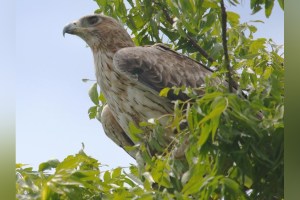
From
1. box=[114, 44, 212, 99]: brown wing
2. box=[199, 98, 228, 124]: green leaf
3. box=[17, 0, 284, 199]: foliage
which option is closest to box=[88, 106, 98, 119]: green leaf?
→ box=[114, 44, 212, 99]: brown wing

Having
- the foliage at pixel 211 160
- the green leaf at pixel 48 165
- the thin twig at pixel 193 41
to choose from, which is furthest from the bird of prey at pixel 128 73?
the green leaf at pixel 48 165

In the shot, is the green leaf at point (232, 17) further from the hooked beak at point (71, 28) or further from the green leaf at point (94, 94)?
the hooked beak at point (71, 28)

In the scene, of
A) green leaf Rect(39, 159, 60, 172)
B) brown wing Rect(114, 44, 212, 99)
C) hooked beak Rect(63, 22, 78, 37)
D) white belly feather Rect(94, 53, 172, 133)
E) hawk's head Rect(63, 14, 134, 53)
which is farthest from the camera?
hawk's head Rect(63, 14, 134, 53)

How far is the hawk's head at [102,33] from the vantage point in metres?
5.95

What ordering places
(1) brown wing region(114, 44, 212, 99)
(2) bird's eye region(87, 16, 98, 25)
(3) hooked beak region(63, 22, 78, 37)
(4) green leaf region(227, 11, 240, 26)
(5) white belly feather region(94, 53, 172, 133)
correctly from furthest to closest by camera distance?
(2) bird's eye region(87, 16, 98, 25), (3) hooked beak region(63, 22, 78, 37), (1) brown wing region(114, 44, 212, 99), (5) white belly feather region(94, 53, 172, 133), (4) green leaf region(227, 11, 240, 26)

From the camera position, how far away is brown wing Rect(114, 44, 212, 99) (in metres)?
5.23

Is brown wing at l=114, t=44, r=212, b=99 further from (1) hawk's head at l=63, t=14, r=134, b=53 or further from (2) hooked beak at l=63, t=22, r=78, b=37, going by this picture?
(2) hooked beak at l=63, t=22, r=78, b=37

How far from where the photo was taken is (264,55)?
3645 mm

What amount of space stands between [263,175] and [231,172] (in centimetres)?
15

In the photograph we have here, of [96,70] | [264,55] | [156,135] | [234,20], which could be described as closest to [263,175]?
[156,135]

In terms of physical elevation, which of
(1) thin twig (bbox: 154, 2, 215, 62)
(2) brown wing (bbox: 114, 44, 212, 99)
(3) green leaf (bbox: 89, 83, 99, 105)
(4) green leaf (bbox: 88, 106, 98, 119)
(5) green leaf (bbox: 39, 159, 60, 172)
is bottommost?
(4) green leaf (bbox: 88, 106, 98, 119)

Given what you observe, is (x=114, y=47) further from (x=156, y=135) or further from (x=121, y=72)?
(x=156, y=135)

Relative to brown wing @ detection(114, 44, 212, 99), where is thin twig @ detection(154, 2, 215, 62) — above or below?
above

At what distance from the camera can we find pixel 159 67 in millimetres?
5426
